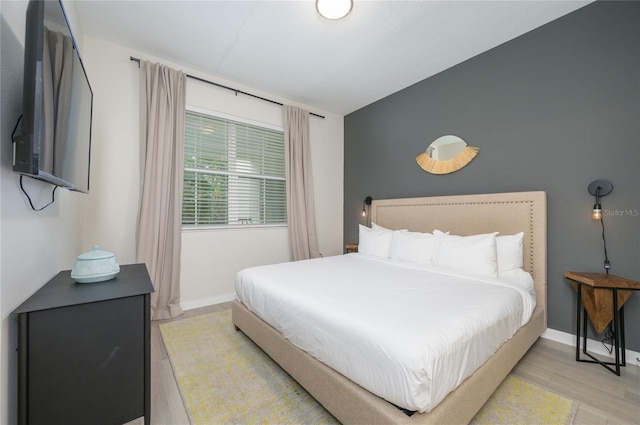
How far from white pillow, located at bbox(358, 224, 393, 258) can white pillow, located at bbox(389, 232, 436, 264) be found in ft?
0.25

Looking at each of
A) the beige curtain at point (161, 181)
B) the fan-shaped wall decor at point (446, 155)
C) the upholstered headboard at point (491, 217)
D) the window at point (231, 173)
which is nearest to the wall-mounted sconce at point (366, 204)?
the upholstered headboard at point (491, 217)

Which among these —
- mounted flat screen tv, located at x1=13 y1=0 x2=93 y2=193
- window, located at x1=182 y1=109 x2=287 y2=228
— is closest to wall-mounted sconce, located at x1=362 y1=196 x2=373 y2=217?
window, located at x1=182 y1=109 x2=287 y2=228

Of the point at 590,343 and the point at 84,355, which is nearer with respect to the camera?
the point at 84,355

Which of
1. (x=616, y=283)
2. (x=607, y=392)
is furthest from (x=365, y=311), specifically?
(x=616, y=283)

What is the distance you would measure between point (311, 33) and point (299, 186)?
1912 mm

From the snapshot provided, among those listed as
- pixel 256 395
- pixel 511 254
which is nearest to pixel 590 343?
pixel 511 254

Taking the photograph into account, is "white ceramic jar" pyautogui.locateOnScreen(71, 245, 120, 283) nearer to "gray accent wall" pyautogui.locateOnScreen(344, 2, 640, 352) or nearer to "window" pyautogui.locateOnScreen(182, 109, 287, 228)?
"window" pyautogui.locateOnScreen(182, 109, 287, 228)

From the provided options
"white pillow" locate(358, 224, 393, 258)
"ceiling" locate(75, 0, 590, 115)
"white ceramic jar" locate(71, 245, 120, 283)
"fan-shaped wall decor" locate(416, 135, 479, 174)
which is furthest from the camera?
"white pillow" locate(358, 224, 393, 258)

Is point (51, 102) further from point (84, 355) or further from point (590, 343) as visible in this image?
point (590, 343)

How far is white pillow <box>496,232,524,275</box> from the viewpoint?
232 cm

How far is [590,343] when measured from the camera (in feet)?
6.94

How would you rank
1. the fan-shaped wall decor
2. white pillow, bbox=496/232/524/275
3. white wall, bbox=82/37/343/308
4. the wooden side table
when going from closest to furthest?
the wooden side table < white pillow, bbox=496/232/524/275 < white wall, bbox=82/37/343/308 < the fan-shaped wall decor

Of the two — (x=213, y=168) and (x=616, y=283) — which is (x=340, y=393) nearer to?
(x=616, y=283)

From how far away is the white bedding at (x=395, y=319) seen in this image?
1069 mm
